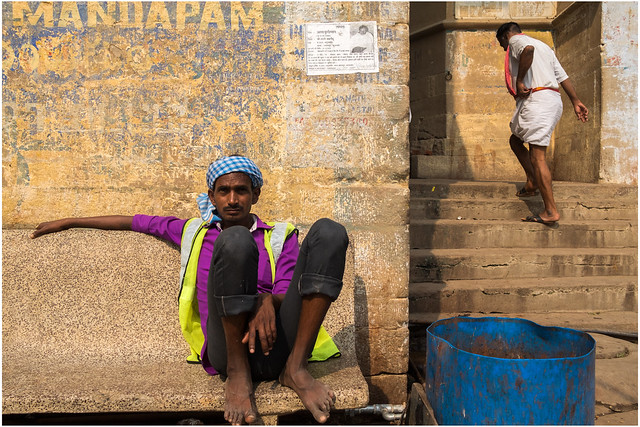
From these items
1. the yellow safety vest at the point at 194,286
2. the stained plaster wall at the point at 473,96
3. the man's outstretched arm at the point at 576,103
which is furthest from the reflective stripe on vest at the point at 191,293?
the stained plaster wall at the point at 473,96

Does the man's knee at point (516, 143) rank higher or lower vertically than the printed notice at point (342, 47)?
lower

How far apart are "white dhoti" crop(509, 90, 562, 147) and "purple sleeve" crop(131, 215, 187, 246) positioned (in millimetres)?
3460

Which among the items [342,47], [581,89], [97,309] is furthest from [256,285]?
[581,89]

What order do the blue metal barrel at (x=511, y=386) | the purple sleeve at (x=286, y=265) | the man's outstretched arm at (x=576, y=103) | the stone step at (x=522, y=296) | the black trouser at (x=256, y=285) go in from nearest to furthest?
1. the blue metal barrel at (x=511, y=386)
2. the black trouser at (x=256, y=285)
3. the purple sleeve at (x=286, y=265)
4. the stone step at (x=522, y=296)
5. the man's outstretched arm at (x=576, y=103)

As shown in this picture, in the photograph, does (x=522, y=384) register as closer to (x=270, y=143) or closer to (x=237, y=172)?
(x=237, y=172)

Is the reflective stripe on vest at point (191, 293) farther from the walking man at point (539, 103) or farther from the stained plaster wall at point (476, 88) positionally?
the stained plaster wall at point (476, 88)

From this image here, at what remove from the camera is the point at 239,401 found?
6.81 ft

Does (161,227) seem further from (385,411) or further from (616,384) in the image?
(616,384)

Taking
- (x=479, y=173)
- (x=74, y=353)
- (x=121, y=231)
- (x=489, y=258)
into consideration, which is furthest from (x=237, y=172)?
(x=479, y=173)

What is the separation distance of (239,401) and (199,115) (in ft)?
5.83

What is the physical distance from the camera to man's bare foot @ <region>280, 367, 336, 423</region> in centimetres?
208

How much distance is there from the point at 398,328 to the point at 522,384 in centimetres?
134

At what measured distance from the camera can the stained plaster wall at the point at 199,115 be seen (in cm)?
309

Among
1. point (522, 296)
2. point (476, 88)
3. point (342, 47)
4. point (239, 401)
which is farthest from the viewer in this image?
point (476, 88)
